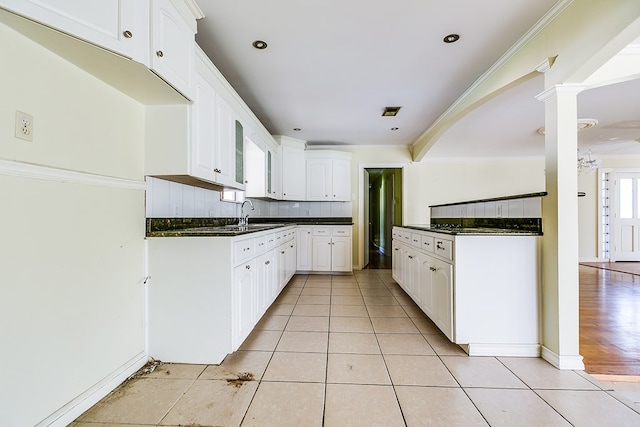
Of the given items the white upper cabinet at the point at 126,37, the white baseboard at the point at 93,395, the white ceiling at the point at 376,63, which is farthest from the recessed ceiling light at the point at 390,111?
the white baseboard at the point at 93,395

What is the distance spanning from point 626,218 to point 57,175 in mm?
9330

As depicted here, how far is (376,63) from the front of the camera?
2.50 m

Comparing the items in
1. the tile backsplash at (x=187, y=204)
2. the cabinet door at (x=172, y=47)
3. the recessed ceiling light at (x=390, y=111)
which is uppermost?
the recessed ceiling light at (x=390, y=111)

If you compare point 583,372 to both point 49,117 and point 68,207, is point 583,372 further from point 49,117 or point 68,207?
point 49,117

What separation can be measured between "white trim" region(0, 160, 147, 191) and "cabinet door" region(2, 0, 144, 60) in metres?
0.58

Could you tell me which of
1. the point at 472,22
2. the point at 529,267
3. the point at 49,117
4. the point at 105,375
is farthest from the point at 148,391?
the point at 472,22

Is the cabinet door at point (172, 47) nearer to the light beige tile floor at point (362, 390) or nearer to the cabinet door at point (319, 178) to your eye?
the light beige tile floor at point (362, 390)

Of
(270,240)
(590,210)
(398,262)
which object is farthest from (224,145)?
(590,210)

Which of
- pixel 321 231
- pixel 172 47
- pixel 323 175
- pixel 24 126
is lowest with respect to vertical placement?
pixel 321 231

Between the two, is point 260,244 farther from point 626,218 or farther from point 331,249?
point 626,218

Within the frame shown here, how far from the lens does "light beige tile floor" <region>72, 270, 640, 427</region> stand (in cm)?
136

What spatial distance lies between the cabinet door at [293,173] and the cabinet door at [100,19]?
333 cm

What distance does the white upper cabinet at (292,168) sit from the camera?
4.74 meters

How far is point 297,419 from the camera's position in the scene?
1.35 metres
